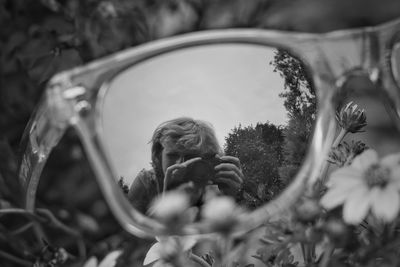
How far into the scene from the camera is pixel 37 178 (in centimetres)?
41

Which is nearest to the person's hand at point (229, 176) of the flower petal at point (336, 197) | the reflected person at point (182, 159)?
the reflected person at point (182, 159)

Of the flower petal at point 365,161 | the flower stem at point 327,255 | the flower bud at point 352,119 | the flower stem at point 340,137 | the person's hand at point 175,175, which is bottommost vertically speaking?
the flower stem at point 327,255

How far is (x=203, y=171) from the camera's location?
0.38m

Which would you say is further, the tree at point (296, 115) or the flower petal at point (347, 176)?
the tree at point (296, 115)

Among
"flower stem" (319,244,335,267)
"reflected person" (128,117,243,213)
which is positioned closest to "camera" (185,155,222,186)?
"reflected person" (128,117,243,213)

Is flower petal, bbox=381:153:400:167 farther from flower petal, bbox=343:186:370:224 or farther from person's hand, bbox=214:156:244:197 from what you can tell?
person's hand, bbox=214:156:244:197

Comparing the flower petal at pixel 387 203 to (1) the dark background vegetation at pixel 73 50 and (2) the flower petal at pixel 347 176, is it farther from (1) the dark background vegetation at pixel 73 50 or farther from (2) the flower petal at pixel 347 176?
(1) the dark background vegetation at pixel 73 50

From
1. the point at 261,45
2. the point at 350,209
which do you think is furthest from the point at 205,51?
the point at 350,209

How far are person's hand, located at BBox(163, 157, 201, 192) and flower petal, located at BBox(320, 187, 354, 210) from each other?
10 centimetres

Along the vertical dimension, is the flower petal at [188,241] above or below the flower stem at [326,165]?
below

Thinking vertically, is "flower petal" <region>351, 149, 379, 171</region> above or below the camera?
above

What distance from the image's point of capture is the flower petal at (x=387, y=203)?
270mm

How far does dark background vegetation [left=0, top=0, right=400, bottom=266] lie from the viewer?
43 centimetres

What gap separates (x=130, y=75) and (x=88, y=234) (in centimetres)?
15
